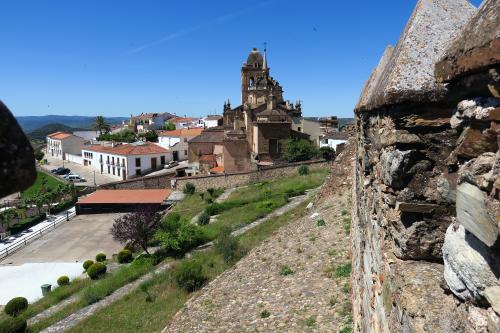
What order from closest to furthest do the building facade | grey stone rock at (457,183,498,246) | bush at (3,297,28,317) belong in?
grey stone rock at (457,183,498,246) < bush at (3,297,28,317) < the building facade

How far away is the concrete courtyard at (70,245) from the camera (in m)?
23.9

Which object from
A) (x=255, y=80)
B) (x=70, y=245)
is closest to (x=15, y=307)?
(x=70, y=245)

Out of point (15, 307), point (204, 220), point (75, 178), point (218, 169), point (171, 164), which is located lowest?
point (15, 307)

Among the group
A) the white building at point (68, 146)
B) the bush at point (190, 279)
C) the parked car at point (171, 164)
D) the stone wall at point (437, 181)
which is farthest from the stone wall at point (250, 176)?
the white building at point (68, 146)

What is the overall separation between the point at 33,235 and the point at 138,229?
13200mm

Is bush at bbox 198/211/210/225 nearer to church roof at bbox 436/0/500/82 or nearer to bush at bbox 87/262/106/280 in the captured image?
bush at bbox 87/262/106/280

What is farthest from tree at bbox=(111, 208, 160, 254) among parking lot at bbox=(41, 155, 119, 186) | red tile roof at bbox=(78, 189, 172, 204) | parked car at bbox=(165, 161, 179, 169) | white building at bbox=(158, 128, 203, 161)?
white building at bbox=(158, 128, 203, 161)

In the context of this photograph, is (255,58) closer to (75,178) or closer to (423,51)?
(75,178)

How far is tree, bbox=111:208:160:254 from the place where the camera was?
2062 cm

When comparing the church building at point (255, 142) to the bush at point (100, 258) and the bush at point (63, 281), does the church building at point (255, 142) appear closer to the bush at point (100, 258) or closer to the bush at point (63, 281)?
the bush at point (100, 258)

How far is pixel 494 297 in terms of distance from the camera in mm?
1604

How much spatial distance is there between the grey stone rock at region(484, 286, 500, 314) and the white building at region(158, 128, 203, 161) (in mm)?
55231

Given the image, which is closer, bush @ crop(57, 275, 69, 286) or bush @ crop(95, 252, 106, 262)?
bush @ crop(57, 275, 69, 286)

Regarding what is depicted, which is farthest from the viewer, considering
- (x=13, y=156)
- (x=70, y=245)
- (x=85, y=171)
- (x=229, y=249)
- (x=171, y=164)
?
(x=85, y=171)
